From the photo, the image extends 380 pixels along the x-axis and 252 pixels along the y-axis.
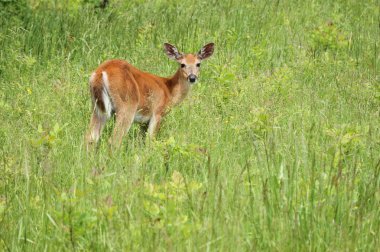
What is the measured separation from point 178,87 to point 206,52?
57 centimetres

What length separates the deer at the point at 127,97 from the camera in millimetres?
7473

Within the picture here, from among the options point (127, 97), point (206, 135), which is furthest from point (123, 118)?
point (206, 135)

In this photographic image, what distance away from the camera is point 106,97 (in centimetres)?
755

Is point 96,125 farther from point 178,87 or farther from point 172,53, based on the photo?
point 172,53

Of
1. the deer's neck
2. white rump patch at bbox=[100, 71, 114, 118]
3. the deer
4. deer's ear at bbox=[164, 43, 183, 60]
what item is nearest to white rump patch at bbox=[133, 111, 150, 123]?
the deer

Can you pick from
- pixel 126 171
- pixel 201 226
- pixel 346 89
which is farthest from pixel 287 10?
pixel 201 226

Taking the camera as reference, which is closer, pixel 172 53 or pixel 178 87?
pixel 178 87

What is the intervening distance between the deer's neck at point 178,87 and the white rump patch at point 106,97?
1204 millimetres

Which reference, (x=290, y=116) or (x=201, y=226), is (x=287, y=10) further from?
(x=201, y=226)

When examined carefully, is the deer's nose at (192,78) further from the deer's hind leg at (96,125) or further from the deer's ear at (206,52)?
the deer's hind leg at (96,125)

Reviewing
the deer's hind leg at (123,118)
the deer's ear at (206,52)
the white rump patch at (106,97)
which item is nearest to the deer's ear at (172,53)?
the deer's ear at (206,52)

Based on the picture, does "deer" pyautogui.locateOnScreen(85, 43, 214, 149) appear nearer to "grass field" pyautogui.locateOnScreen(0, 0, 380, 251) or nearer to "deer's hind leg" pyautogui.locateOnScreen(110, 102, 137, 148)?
"deer's hind leg" pyautogui.locateOnScreen(110, 102, 137, 148)

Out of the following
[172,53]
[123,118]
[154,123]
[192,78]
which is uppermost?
[172,53]

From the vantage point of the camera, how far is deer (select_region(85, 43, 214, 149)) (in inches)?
294
